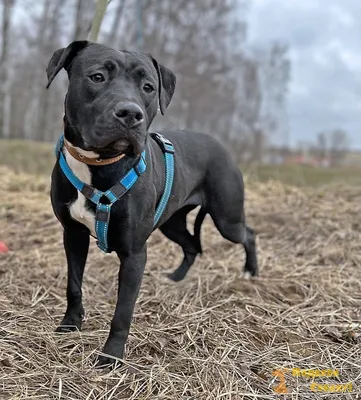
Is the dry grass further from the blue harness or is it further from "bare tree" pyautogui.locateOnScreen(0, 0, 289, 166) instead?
"bare tree" pyautogui.locateOnScreen(0, 0, 289, 166)

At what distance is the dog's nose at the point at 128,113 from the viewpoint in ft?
7.98

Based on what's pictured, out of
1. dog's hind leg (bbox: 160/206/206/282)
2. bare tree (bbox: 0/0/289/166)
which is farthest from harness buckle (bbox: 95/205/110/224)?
bare tree (bbox: 0/0/289/166)

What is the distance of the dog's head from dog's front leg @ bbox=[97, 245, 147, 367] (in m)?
0.65

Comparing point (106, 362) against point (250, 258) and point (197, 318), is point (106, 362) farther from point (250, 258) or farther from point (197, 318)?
point (250, 258)

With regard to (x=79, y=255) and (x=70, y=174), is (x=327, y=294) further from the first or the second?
(x=70, y=174)

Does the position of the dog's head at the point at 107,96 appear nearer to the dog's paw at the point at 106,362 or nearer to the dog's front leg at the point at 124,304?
the dog's front leg at the point at 124,304

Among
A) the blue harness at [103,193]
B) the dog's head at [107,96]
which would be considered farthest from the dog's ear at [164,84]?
the blue harness at [103,193]

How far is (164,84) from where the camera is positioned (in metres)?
3.12

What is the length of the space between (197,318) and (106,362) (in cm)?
92

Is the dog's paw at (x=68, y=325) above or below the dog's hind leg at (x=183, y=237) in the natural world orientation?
below

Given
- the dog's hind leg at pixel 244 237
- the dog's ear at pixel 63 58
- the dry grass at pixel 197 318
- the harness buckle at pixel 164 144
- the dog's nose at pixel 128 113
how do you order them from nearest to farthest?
the dog's nose at pixel 128 113, the dry grass at pixel 197 318, the dog's ear at pixel 63 58, the harness buckle at pixel 164 144, the dog's hind leg at pixel 244 237

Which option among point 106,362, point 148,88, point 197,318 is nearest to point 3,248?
point 197,318

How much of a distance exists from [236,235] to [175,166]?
1.11 metres

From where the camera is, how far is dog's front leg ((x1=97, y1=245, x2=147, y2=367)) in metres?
2.85
